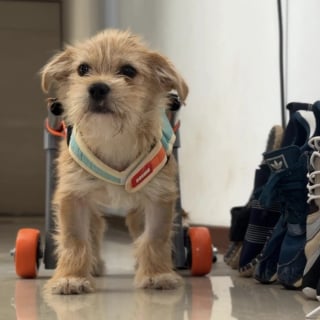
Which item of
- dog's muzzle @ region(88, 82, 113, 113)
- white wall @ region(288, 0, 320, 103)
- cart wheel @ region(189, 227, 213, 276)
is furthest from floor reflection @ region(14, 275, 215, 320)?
white wall @ region(288, 0, 320, 103)

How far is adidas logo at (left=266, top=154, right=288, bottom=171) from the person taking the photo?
62.7 inches

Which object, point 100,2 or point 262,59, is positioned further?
point 100,2

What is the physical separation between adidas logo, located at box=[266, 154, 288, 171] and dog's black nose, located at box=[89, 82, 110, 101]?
0.42 meters

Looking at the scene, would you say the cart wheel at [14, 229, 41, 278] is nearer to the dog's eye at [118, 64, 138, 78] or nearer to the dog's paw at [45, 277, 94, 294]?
the dog's paw at [45, 277, 94, 294]

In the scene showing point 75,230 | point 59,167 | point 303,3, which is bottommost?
point 75,230

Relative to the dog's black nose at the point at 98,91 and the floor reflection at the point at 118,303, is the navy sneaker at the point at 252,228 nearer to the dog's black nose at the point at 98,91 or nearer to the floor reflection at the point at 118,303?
the floor reflection at the point at 118,303

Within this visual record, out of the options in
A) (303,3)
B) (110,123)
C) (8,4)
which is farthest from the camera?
(8,4)

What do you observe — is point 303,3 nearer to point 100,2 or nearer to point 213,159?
point 213,159

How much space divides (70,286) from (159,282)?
0.21 metres

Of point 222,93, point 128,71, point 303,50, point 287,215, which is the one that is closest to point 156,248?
point 287,215

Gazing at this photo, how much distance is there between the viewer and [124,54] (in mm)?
1554

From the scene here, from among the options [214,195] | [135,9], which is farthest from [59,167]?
[135,9]

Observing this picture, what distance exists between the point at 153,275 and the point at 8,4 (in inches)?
178

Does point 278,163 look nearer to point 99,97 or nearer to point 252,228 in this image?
point 252,228
